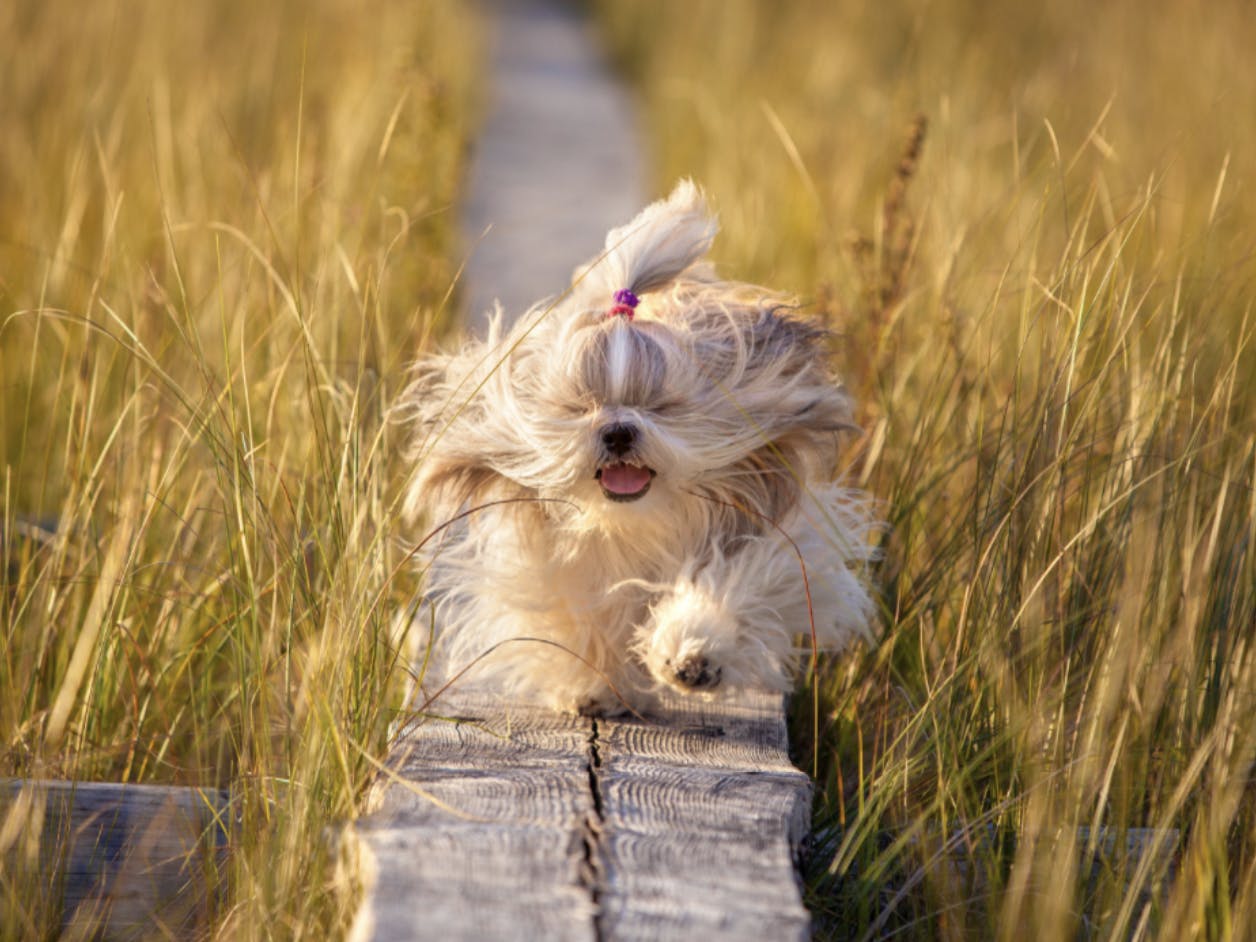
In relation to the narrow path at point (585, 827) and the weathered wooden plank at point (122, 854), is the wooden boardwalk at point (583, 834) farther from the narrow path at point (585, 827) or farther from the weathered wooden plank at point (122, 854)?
the weathered wooden plank at point (122, 854)

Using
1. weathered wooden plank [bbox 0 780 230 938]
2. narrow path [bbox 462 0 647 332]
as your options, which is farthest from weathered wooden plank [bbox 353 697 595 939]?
narrow path [bbox 462 0 647 332]

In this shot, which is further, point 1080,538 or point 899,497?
point 899,497

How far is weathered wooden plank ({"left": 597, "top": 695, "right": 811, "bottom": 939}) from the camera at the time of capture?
2.00 m

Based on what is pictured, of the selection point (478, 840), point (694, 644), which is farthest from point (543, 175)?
point (478, 840)

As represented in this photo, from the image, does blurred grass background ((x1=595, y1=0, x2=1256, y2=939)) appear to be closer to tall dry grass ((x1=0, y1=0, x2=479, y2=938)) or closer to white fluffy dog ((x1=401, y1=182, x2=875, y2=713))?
white fluffy dog ((x1=401, y1=182, x2=875, y2=713))

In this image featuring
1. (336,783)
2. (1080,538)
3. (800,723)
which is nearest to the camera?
(336,783)

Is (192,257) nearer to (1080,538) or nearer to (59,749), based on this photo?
(59,749)

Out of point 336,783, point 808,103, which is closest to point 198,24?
point 808,103

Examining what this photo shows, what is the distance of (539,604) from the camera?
9.68ft

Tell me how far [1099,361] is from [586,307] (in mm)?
1043

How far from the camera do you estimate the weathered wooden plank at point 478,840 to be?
1.95 m

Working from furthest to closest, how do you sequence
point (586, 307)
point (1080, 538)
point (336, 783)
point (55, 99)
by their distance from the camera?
1. point (55, 99)
2. point (586, 307)
3. point (1080, 538)
4. point (336, 783)

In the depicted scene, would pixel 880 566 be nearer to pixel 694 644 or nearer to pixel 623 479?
pixel 694 644

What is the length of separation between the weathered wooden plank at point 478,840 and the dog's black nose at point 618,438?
552 millimetres
